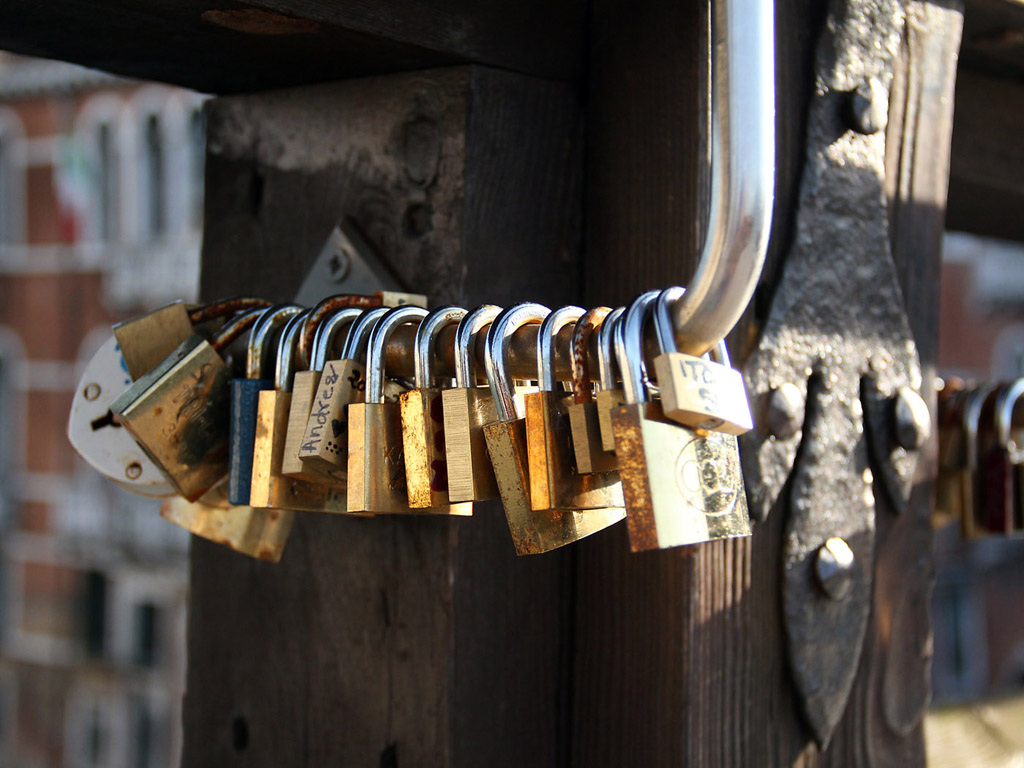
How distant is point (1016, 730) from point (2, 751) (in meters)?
14.5

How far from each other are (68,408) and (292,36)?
1239cm

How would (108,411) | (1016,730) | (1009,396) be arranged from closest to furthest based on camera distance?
(108,411)
(1009,396)
(1016,730)

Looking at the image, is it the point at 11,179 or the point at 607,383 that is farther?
the point at 11,179

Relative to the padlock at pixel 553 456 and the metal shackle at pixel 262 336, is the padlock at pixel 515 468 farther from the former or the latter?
the metal shackle at pixel 262 336

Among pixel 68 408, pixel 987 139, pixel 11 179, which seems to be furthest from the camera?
pixel 11 179

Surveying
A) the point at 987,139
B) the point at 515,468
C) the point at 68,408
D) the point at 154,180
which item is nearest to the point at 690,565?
the point at 515,468

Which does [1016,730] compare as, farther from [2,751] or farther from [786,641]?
[2,751]

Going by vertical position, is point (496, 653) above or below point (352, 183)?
below

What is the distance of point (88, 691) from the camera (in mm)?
12641

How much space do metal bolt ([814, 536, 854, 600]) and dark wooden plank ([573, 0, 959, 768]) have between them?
Answer: 0.12 ft

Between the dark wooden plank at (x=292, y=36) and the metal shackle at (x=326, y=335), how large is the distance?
0.20 m

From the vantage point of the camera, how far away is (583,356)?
0.50 meters

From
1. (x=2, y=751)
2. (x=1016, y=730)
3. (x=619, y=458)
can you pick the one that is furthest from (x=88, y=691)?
(x=619, y=458)

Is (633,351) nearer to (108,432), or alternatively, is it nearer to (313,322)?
(313,322)
